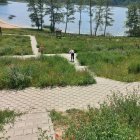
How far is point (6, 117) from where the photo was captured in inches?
368

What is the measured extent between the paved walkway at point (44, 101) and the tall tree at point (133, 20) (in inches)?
2834

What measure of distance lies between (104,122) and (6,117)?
3.78m

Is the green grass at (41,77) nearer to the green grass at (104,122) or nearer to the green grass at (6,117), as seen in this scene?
the green grass at (6,117)

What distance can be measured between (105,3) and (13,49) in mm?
61030

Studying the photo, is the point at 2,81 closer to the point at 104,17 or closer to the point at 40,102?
the point at 40,102

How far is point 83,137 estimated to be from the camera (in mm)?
6016

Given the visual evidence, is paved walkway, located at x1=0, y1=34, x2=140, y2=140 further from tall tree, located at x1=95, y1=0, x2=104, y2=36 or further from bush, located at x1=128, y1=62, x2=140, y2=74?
tall tree, located at x1=95, y1=0, x2=104, y2=36

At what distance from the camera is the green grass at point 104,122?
5.91 meters

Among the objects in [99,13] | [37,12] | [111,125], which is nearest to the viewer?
[111,125]

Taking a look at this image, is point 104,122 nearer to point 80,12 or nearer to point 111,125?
point 111,125

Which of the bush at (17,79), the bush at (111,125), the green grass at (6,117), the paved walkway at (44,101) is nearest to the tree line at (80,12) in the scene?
the bush at (17,79)

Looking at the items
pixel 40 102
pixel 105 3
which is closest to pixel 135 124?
pixel 40 102

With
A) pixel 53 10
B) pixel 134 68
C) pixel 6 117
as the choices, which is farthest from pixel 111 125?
pixel 53 10

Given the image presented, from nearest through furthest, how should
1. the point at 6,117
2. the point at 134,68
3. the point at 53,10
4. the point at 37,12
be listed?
the point at 6,117, the point at 134,68, the point at 53,10, the point at 37,12
